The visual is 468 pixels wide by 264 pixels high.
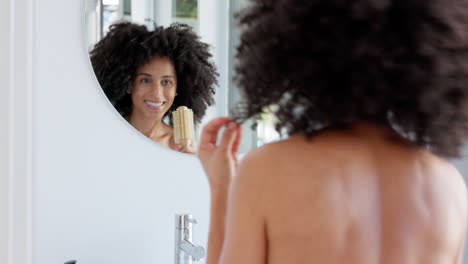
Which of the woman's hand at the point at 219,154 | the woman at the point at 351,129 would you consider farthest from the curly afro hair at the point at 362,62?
the woman's hand at the point at 219,154

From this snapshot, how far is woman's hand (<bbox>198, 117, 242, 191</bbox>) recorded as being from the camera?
93 centimetres

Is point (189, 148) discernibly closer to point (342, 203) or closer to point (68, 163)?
point (68, 163)

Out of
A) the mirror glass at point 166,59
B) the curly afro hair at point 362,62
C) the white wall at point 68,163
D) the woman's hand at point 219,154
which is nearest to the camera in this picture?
the curly afro hair at point 362,62

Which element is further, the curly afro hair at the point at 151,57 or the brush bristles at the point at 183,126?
the brush bristles at the point at 183,126

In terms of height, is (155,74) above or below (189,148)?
above

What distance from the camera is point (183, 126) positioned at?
1.50 metres

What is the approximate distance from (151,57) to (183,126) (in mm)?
179

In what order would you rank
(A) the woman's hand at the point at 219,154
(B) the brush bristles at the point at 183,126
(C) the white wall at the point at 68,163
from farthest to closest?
(B) the brush bristles at the point at 183,126, (C) the white wall at the point at 68,163, (A) the woman's hand at the point at 219,154

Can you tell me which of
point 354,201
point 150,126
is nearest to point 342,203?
point 354,201

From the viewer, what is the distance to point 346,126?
0.79m

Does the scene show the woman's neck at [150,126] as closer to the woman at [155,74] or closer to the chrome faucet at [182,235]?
the woman at [155,74]

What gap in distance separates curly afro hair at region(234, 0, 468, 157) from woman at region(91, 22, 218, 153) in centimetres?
65

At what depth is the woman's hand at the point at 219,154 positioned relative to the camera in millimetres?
931

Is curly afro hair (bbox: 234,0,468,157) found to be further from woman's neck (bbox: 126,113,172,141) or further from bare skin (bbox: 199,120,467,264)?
woman's neck (bbox: 126,113,172,141)
